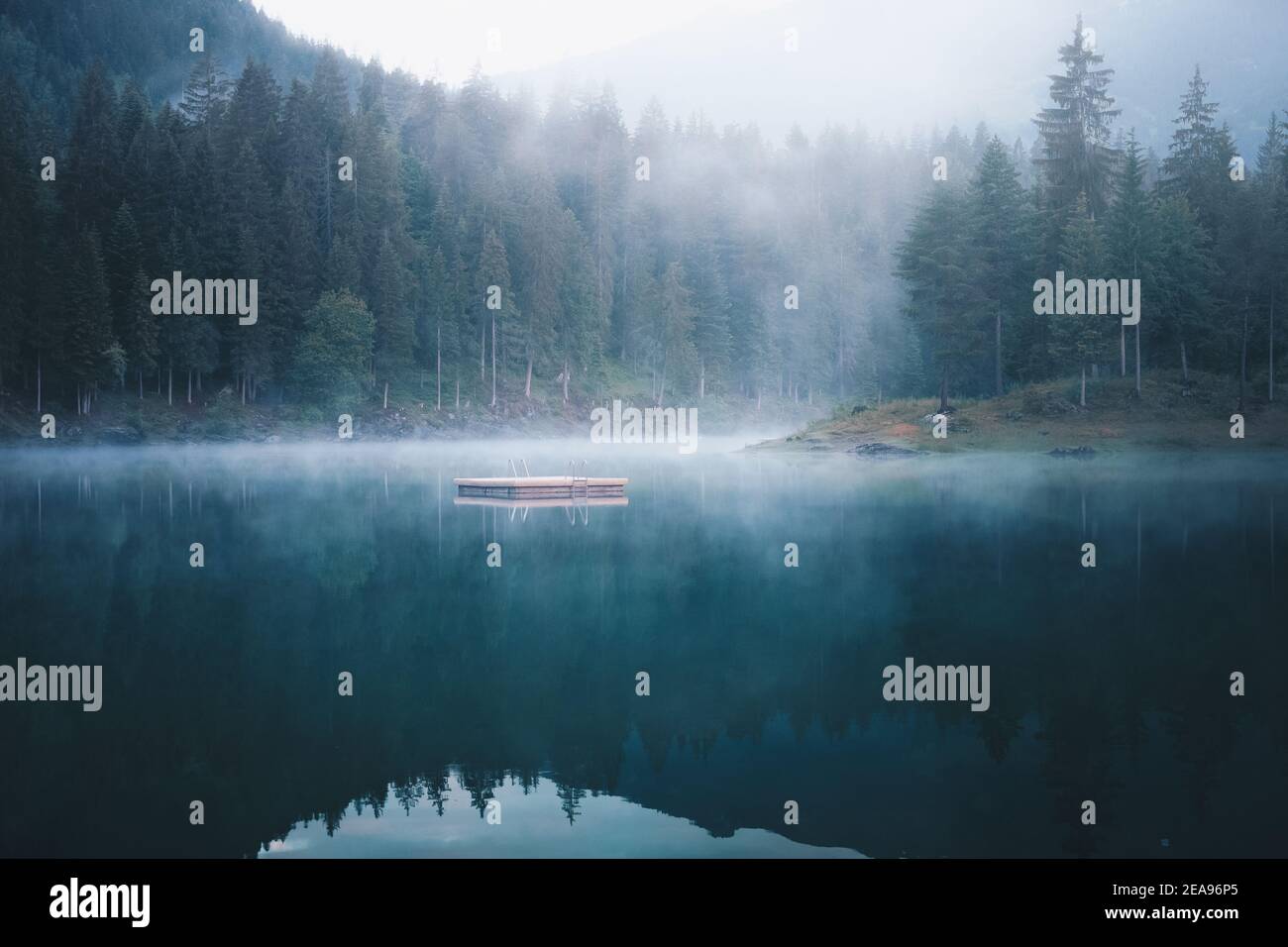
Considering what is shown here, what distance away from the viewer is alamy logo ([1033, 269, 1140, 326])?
66.4 m

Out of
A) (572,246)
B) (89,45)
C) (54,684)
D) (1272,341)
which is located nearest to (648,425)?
(572,246)

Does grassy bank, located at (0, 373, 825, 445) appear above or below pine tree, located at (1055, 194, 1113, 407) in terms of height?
below

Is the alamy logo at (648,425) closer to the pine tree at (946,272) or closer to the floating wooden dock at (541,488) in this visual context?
the pine tree at (946,272)

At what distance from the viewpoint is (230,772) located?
42.2 ft

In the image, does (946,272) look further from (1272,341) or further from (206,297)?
(206,297)

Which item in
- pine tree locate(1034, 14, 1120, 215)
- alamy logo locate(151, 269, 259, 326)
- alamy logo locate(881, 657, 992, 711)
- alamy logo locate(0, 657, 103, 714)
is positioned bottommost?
alamy logo locate(881, 657, 992, 711)

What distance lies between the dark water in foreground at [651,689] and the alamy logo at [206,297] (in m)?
48.1

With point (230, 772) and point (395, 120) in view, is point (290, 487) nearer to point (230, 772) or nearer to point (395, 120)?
point (230, 772)

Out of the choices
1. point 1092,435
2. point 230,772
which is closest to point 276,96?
point 1092,435

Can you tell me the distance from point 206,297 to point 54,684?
77076mm

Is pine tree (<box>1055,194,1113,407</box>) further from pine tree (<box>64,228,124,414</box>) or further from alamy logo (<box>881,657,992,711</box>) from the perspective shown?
pine tree (<box>64,228,124,414</box>)

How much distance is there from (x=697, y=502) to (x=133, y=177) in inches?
2540
